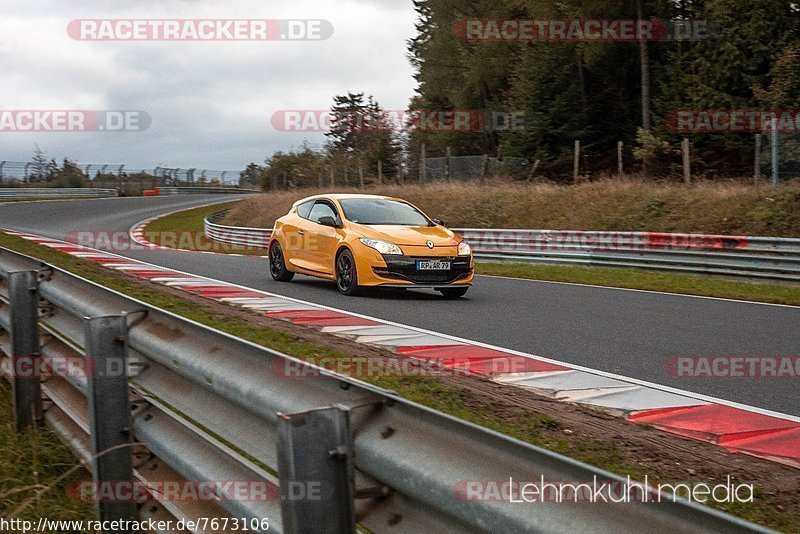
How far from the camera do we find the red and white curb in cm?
551

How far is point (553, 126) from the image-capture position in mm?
40000

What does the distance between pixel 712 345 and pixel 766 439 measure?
352 centimetres

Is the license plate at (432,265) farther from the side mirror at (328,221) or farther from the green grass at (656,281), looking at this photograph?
the green grass at (656,281)

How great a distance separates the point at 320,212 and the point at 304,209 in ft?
2.43

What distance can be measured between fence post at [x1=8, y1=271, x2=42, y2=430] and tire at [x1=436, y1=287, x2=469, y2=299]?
8178 mm

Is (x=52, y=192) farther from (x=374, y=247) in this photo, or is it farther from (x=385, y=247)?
(x=385, y=247)

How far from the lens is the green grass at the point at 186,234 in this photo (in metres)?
29.7

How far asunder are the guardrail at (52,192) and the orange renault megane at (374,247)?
142 ft

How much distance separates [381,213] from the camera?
13875mm

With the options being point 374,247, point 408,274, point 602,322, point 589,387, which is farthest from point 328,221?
point 589,387

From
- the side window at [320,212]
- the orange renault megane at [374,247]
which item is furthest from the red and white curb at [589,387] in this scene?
the side window at [320,212]

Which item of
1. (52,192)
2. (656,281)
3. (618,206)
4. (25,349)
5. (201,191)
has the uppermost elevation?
(52,192)

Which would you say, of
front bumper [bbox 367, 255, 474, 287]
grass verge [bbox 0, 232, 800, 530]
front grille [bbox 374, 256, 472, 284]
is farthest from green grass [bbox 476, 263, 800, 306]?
grass verge [bbox 0, 232, 800, 530]

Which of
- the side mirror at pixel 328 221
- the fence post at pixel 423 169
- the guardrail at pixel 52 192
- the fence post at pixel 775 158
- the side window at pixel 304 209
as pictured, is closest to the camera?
the side mirror at pixel 328 221
